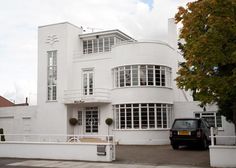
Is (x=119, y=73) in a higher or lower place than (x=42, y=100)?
higher

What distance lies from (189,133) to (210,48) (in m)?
7.70

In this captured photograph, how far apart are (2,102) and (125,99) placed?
33.6 meters

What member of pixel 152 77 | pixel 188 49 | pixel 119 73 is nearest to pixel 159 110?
pixel 152 77

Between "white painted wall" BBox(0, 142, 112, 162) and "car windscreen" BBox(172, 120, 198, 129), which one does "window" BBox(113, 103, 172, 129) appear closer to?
"car windscreen" BBox(172, 120, 198, 129)

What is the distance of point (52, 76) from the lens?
29922mm

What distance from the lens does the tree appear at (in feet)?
40.1

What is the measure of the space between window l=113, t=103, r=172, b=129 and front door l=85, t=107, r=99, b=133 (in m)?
2.29

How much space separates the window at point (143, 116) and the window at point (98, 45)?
6.39 meters

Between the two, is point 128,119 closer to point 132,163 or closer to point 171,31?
point 171,31

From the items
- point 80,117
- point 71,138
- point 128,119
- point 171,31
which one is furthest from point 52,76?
point 171,31

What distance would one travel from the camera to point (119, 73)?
26.9 metres

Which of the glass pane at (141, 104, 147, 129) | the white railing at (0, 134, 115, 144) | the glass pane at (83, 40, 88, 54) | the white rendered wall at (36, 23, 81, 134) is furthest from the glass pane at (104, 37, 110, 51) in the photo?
the white railing at (0, 134, 115, 144)

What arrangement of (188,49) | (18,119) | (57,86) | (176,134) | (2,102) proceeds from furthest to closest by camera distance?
(2,102)
(18,119)
(57,86)
(176,134)
(188,49)

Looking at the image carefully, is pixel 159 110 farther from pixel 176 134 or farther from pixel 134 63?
pixel 176 134
